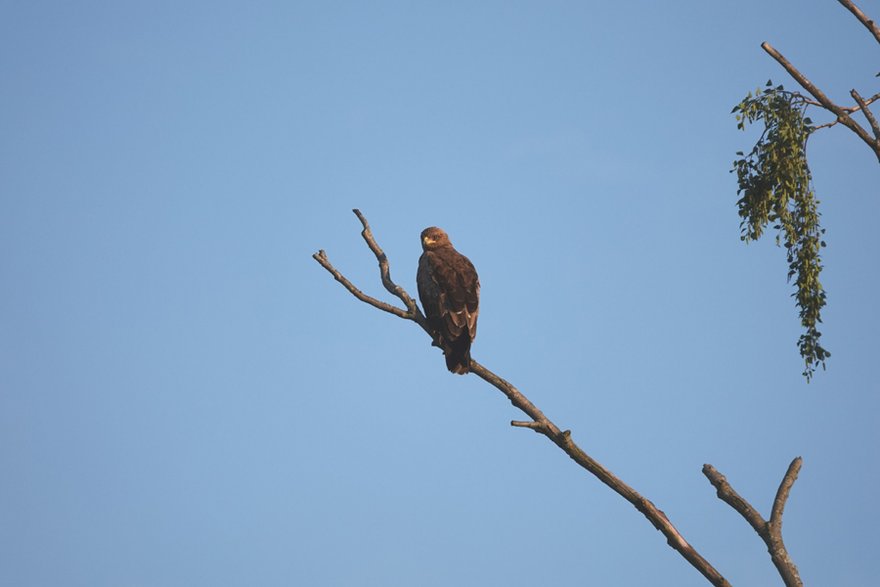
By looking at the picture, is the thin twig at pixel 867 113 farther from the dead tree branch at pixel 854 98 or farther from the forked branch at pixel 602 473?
the forked branch at pixel 602 473

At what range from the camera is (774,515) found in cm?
776

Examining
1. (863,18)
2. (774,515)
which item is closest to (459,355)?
(774,515)

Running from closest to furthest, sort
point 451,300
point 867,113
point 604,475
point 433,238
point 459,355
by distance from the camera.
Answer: point 604,475 < point 867,113 < point 459,355 < point 451,300 < point 433,238

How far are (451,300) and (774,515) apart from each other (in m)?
5.55

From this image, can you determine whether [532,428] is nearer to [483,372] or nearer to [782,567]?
[483,372]

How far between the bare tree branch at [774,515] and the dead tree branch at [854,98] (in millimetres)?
3358

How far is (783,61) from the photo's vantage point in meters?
9.85

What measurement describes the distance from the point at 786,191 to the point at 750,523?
18.4ft

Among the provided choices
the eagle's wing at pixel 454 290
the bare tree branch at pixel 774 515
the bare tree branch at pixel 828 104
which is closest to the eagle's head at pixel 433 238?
the eagle's wing at pixel 454 290

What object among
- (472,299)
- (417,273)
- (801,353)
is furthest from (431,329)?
(801,353)

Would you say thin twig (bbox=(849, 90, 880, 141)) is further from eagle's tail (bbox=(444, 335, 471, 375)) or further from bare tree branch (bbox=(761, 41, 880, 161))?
eagle's tail (bbox=(444, 335, 471, 375))

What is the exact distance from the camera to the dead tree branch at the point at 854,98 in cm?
970

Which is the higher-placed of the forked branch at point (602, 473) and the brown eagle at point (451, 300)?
the brown eagle at point (451, 300)

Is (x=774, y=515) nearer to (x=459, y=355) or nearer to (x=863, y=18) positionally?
(x=459, y=355)
